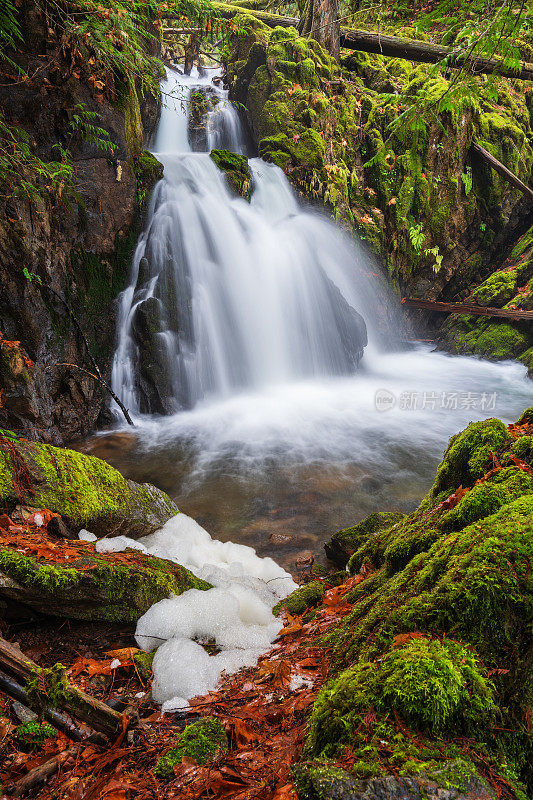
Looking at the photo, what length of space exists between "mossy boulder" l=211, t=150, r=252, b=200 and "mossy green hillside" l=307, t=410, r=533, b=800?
11865 mm

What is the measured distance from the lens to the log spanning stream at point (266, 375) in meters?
6.07

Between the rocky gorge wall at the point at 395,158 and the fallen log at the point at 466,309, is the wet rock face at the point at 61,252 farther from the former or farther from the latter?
the fallen log at the point at 466,309

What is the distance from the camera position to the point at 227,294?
10258mm

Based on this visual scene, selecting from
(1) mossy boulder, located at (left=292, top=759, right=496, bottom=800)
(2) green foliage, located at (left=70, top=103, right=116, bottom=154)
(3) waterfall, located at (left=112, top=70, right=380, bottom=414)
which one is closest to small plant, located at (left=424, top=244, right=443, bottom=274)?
(3) waterfall, located at (left=112, top=70, right=380, bottom=414)

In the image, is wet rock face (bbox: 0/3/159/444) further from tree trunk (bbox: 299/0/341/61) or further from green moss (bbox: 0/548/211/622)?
tree trunk (bbox: 299/0/341/61)

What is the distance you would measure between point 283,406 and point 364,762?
28.3 feet

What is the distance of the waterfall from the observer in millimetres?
8664

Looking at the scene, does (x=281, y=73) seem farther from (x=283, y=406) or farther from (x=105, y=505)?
(x=105, y=505)

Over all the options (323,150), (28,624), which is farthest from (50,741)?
(323,150)

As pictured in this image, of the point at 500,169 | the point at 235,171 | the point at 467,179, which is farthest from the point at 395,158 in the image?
the point at 235,171

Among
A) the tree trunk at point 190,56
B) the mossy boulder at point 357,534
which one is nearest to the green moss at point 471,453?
the mossy boulder at point 357,534

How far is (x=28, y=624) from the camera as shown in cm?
216

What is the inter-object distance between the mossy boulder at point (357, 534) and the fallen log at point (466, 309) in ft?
37.7

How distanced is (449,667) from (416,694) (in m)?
0.11
